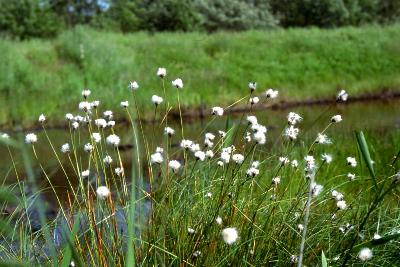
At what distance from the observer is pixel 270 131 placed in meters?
9.77

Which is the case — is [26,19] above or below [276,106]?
below

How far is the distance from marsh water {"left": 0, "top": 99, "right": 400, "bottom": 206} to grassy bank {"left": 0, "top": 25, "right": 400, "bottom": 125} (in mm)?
1612

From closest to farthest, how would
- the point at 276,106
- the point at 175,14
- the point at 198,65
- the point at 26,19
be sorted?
the point at 276,106, the point at 198,65, the point at 175,14, the point at 26,19

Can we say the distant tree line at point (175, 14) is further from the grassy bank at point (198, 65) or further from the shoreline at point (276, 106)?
the shoreline at point (276, 106)

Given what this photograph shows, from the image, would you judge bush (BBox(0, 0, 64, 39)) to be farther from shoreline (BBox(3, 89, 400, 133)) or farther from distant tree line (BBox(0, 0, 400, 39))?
shoreline (BBox(3, 89, 400, 133))

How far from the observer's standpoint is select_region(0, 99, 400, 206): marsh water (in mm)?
6545

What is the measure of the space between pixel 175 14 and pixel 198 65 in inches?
480

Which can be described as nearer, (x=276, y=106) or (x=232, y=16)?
(x=276, y=106)

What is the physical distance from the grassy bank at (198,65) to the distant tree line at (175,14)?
31.4 ft

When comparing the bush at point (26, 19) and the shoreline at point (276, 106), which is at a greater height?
the shoreline at point (276, 106)

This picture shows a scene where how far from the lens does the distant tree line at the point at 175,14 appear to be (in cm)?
2991

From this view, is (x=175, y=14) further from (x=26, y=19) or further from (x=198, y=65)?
(x=198, y=65)

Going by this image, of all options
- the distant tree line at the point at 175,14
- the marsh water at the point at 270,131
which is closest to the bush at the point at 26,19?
the distant tree line at the point at 175,14

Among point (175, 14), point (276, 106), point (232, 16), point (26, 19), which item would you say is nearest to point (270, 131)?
point (276, 106)
